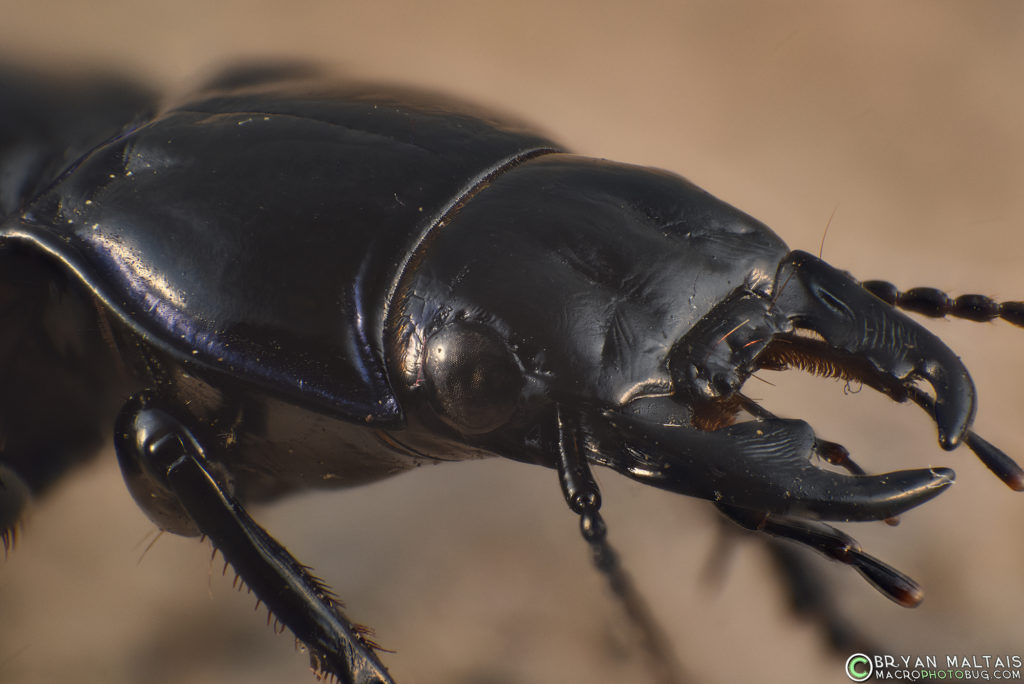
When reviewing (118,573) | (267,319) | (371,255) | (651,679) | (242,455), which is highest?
(371,255)


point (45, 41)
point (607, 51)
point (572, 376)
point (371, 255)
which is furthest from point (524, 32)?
point (572, 376)

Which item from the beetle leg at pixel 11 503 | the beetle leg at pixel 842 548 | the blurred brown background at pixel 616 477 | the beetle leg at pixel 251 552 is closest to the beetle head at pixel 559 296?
the beetle leg at pixel 842 548

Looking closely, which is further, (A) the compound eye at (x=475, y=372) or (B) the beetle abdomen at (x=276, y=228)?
(B) the beetle abdomen at (x=276, y=228)

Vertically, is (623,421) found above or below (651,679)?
above

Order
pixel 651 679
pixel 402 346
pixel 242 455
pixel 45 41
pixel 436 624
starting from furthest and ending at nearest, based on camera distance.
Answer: pixel 45 41
pixel 436 624
pixel 651 679
pixel 242 455
pixel 402 346

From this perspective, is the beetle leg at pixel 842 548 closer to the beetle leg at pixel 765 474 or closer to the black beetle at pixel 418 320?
the black beetle at pixel 418 320

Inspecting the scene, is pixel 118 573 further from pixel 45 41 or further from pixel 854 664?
pixel 854 664

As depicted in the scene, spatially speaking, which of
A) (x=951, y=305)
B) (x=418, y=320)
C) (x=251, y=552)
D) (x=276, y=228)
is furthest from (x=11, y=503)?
(x=951, y=305)
